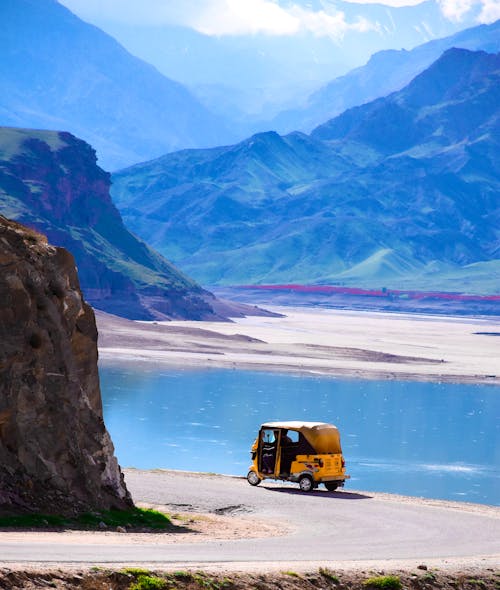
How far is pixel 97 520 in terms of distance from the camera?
2272cm

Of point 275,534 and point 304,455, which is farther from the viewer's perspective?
point 304,455

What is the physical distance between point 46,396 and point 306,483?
11132mm

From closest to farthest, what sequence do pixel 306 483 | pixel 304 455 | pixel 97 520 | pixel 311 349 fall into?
pixel 97 520
pixel 306 483
pixel 304 455
pixel 311 349

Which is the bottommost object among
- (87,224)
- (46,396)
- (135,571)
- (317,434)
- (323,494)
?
(135,571)

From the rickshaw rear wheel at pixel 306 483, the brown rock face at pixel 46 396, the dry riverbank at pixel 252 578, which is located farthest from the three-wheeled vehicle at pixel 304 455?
the dry riverbank at pixel 252 578

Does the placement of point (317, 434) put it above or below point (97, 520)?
above

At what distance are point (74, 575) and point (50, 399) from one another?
7518 mm

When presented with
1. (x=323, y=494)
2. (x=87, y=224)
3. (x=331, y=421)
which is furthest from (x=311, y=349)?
(x=323, y=494)

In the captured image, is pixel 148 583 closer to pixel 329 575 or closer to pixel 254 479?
pixel 329 575

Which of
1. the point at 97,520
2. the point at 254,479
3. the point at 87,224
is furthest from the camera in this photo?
the point at 87,224

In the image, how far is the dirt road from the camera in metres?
18.8

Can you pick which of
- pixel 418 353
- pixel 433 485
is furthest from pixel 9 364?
pixel 418 353

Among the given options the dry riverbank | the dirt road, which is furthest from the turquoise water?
the dry riverbank

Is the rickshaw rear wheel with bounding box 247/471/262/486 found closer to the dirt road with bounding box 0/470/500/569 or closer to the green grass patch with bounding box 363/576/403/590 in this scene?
the dirt road with bounding box 0/470/500/569
